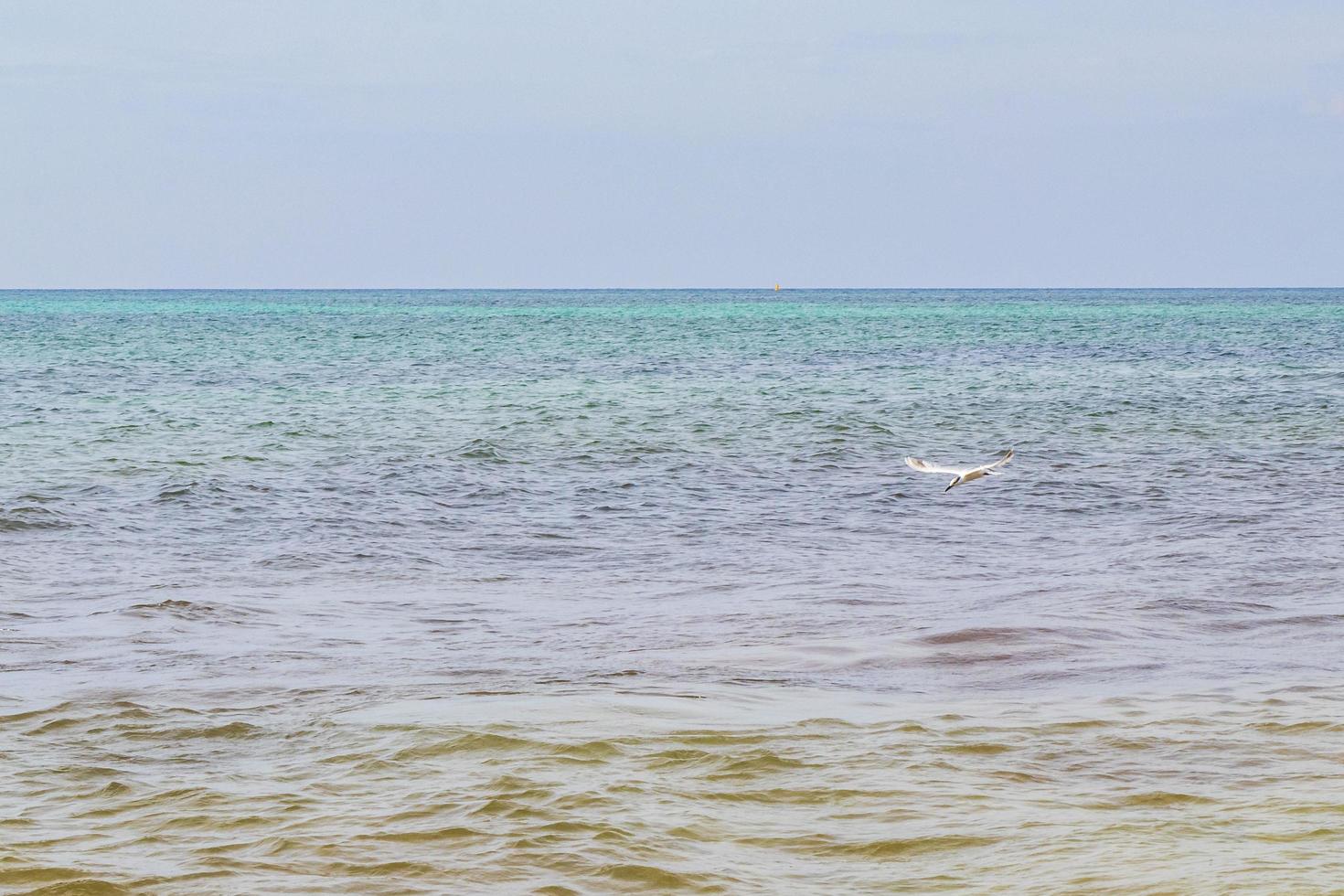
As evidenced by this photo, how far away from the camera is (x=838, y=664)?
890 centimetres

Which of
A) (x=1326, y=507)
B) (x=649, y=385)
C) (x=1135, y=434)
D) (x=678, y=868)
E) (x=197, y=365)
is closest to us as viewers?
(x=678, y=868)

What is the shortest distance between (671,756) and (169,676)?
10.9ft

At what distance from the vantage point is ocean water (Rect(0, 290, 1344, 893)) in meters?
5.77

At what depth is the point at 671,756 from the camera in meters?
6.88

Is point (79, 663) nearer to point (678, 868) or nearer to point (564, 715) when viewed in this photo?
point (564, 715)

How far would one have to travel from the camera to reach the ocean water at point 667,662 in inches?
227

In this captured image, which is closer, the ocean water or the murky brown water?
the murky brown water

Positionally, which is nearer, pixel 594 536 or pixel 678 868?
pixel 678 868

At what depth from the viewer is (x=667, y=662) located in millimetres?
8984

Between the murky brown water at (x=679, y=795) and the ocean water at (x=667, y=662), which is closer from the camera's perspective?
the murky brown water at (x=679, y=795)

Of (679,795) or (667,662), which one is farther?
(667,662)

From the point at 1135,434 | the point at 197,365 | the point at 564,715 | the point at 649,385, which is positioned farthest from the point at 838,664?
the point at 197,365

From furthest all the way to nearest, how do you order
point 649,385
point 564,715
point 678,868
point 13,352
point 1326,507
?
point 13,352
point 649,385
point 1326,507
point 564,715
point 678,868

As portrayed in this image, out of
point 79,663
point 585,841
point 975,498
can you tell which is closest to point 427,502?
point 975,498
